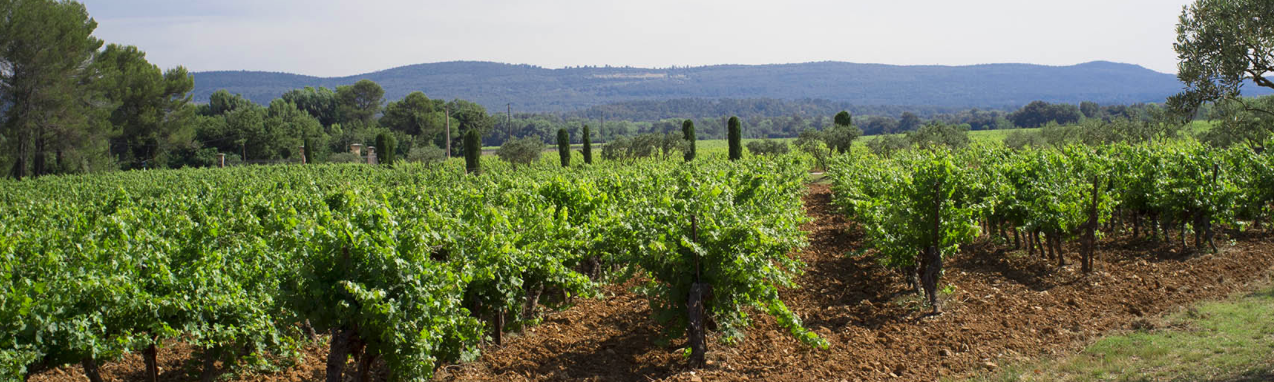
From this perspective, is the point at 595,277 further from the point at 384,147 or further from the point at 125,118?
the point at 125,118

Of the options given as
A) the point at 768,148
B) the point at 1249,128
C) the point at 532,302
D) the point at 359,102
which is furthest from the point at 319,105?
the point at 1249,128

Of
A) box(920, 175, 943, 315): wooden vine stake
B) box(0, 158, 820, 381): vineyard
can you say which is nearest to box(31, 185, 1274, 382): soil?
box(920, 175, 943, 315): wooden vine stake

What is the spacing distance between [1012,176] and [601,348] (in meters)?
9.80

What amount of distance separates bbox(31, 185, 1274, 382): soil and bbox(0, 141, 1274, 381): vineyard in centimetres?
5

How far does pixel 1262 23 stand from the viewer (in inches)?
387

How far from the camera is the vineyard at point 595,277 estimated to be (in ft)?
22.3

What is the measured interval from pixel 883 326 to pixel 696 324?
2982 millimetres

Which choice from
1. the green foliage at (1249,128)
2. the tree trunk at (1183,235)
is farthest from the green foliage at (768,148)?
the tree trunk at (1183,235)

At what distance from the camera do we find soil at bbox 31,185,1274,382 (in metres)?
8.61

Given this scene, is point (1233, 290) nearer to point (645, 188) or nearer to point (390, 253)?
point (645, 188)

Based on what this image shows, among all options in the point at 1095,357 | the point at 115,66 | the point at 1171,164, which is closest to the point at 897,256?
the point at 1095,357

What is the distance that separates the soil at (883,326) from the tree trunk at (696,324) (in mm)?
164

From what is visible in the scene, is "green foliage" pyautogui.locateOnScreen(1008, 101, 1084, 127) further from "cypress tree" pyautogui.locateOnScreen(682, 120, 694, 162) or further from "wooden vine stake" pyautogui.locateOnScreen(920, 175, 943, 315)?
"wooden vine stake" pyautogui.locateOnScreen(920, 175, 943, 315)

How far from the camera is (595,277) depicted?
13875mm
